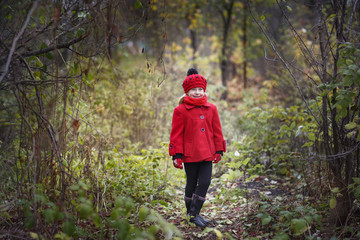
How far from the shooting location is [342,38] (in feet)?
10.0

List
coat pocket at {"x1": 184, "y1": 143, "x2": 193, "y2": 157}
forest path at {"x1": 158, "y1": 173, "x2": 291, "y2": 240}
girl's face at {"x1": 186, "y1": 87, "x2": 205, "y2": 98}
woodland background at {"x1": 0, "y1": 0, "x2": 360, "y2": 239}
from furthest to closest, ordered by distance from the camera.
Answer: girl's face at {"x1": 186, "y1": 87, "x2": 205, "y2": 98}, coat pocket at {"x1": 184, "y1": 143, "x2": 193, "y2": 157}, forest path at {"x1": 158, "y1": 173, "x2": 291, "y2": 240}, woodland background at {"x1": 0, "y1": 0, "x2": 360, "y2": 239}

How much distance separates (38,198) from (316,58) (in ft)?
9.93

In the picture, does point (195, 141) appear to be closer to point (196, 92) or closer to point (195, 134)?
point (195, 134)

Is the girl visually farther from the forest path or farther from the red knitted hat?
the forest path

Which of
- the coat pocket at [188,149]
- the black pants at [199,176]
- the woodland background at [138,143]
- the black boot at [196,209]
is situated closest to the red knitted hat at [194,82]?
the woodland background at [138,143]

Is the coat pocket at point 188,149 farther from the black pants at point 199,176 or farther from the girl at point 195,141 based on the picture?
the black pants at point 199,176

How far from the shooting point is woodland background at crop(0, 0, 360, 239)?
2.59 m

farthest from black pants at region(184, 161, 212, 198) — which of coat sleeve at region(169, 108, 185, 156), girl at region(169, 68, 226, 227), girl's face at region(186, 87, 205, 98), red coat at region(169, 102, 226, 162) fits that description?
girl's face at region(186, 87, 205, 98)

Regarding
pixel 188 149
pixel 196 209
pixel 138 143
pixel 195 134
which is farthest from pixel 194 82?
pixel 138 143

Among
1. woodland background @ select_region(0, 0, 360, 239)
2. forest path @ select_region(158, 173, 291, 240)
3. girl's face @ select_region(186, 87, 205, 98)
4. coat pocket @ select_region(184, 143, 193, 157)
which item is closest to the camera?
woodland background @ select_region(0, 0, 360, 239)

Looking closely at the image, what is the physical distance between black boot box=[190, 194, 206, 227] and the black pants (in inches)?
2.2

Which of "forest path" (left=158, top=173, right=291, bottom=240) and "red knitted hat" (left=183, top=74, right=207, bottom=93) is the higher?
"red knitted hat" (left=183, top=74, right=207, bottom=93)

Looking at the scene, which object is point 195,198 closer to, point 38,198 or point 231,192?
point 231,192

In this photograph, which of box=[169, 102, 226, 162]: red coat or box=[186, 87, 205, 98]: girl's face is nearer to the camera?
box=[169, 102, 226, 162]: red coat
